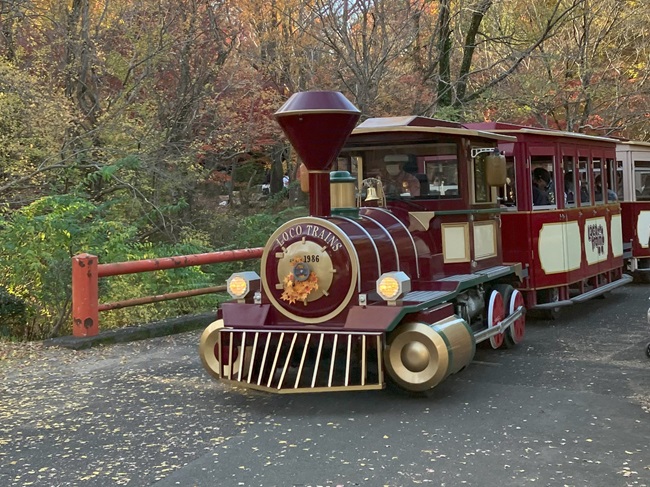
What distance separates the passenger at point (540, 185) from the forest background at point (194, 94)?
4718 millimetres

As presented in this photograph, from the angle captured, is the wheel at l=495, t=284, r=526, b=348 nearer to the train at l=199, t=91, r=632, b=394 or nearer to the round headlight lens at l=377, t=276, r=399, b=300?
the train at l=199, t=91, r=632, b=394

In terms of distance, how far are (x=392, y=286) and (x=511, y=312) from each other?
9.26 ft

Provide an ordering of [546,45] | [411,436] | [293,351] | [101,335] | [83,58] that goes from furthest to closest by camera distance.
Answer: [546,45]
[83,58]
[101,335]
[293,351]
[411,436]

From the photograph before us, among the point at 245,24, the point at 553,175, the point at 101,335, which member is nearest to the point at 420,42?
the point at 245,24

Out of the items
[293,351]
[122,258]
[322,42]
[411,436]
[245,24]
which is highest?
[245,24]

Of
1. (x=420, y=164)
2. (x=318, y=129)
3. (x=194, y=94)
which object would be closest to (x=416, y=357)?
(x=318, y=129)

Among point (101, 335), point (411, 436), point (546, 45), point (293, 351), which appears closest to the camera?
point (411, 436)

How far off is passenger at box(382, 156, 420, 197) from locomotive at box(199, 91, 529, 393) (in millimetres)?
11

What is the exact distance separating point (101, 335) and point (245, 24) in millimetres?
10023

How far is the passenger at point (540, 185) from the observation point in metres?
9.80

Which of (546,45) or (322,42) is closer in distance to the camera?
(322,42)

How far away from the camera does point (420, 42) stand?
1572 cm

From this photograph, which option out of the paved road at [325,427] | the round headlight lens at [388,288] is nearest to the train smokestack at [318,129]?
the round headlight lens at [388,288]

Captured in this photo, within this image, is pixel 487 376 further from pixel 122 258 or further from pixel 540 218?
pixel 122 258
